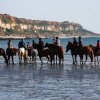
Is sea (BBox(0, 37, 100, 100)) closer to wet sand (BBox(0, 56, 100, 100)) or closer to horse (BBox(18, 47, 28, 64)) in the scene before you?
wet sand (BBox(0, 56, 100, 100))

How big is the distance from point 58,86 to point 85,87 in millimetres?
1314

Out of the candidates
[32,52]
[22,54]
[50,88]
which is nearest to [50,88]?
[50,88]

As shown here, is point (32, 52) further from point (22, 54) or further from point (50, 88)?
point (50, 88)

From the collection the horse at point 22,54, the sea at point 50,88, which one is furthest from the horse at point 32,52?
the sea at point 50,88

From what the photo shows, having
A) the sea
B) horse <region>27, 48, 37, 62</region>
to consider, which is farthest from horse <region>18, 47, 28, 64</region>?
the sea

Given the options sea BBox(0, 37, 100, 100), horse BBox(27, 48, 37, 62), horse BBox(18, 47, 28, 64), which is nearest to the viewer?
sea BBox(0, 37, 100, 100)

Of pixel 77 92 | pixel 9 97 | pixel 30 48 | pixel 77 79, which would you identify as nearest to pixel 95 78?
pixel 77 79

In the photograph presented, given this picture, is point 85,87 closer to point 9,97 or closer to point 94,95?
point 94,95

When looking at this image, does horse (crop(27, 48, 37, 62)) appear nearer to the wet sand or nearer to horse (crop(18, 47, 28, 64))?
horse (crop(18, 47, 28, 64))

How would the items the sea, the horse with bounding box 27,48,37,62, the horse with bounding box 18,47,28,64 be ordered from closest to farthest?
1. the sea
2. the horse with bounding box 18,47,28,64
3. the horse with bounding box 27,48,37,62

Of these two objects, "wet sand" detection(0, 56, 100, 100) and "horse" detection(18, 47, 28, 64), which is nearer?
"wet sand" detection(0, 56, 100, 100)

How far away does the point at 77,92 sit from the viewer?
19734mm

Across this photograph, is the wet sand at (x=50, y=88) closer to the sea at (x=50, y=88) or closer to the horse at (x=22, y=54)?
the sea at (x=50, y=88)

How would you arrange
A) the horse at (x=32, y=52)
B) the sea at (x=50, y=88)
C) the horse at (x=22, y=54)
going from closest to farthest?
the sea at (x=50, y=88), the horse at (x=22, y=54), the horse at (x=32, y=52)
